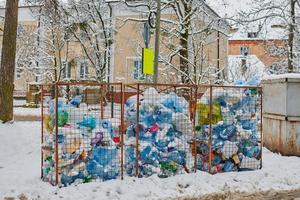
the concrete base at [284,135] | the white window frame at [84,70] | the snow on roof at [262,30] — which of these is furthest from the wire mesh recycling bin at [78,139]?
the white window frame at [84,70]

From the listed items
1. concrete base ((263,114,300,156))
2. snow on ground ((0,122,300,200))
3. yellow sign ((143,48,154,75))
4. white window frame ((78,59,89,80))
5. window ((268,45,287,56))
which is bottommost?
snow on ground ((0,122,300,200))

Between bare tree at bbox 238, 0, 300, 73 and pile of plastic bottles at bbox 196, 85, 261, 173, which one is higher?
bare tree at bbox 238, 0, 300, 73

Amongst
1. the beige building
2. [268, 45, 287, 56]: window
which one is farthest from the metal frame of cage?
the beige building

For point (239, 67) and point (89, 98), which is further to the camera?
point (239, 67)

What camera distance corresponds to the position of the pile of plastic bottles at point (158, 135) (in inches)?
317

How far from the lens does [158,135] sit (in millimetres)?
8148

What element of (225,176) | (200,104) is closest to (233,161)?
(225,176)

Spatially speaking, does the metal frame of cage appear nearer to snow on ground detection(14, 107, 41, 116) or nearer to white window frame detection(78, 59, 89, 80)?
snow on ground detection(14, 107, 41, 116)

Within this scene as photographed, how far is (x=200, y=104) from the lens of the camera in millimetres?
8766

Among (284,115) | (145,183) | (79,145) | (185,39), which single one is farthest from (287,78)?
(185,39)

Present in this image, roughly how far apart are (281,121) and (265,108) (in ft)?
2.89

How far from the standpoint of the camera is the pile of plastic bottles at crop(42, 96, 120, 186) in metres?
7.36

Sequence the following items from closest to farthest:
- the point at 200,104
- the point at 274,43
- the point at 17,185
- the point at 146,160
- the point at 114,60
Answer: the point at 17,185 < the point at 146,160 < the point at 200,104 < the point at 274,43 < the point at 114,60

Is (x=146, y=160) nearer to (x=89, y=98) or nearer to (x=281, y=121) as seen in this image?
(x=89, y=98)
